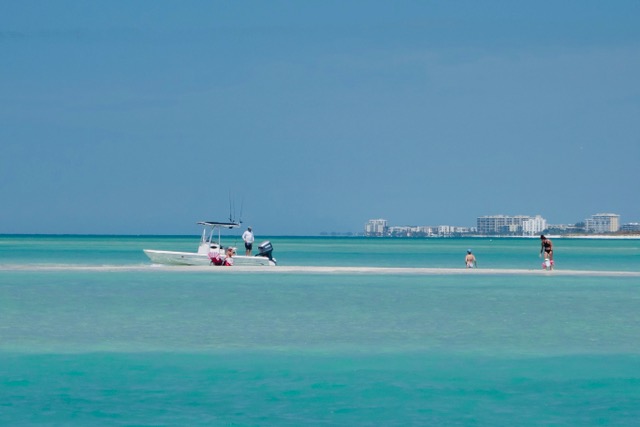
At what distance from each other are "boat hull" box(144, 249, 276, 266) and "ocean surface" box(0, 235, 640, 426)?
37.5 feet

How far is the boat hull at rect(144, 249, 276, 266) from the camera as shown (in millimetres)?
45719

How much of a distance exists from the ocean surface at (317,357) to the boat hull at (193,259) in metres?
11.4

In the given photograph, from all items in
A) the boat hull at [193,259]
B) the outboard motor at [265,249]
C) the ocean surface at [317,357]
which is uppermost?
the outboard motor at [265,249]

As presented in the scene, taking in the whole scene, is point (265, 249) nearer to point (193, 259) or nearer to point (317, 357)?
point (193, 259)

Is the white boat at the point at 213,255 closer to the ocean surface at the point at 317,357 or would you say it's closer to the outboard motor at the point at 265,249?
the outboard motor at the point at 265,249

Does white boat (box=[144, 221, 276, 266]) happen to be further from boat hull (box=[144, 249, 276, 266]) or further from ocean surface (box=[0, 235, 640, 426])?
ocean surface (box=[0, 235, 640, 426])

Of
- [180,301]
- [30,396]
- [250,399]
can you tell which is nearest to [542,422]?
[250,399]

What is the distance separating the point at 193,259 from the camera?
46500 mm

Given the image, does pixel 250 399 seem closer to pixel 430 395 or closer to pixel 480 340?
pixel 430 395

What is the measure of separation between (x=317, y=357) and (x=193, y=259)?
28.9 meters

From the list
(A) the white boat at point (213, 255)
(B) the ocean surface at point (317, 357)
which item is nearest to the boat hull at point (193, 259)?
(A) the white boat at point (213, 255)

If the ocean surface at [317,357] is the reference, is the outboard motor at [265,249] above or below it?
above

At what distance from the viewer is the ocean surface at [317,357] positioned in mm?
13562

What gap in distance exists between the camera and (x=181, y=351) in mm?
18781
